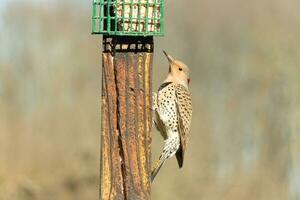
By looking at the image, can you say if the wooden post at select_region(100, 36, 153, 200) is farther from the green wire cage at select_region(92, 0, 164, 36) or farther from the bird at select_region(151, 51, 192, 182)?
the bird at select_region(151, 51, 192, 182)

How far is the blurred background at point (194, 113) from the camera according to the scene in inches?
470

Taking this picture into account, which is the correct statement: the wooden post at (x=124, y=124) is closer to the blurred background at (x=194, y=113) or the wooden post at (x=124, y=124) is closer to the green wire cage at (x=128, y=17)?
the green wire cage at (x=128, y=17)

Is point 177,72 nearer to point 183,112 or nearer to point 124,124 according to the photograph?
point 183,112

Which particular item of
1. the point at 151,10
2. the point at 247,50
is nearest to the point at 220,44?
the point at 247,50

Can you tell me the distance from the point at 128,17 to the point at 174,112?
1870mm

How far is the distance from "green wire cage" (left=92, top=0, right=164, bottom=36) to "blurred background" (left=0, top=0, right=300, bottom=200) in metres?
5.99

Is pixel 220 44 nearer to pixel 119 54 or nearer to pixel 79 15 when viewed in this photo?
pixel 79 15

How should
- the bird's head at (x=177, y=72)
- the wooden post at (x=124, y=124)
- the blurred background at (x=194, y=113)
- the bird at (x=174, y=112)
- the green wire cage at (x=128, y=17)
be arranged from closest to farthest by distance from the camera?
1. the wooden post at (x=124, y=124)
2. the green wire cage at (x=128, y=17)
3. the bird at (x=174, y=112)
4. the bird's head at (x=177, y=72)
5. the blurred background at (x=194, y=113)

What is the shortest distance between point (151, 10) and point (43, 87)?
710 cm

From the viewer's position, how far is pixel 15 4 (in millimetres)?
11922

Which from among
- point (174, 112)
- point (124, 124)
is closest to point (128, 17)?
point (124, 124)

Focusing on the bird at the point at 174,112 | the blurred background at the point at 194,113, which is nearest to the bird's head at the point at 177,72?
the bird at the point at 174,112

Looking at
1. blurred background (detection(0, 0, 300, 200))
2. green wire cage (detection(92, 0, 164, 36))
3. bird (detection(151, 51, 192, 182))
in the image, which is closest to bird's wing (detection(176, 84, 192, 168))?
bird (detection(151, 51, 192, 182))

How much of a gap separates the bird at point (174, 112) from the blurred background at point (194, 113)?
4272 millimetres
